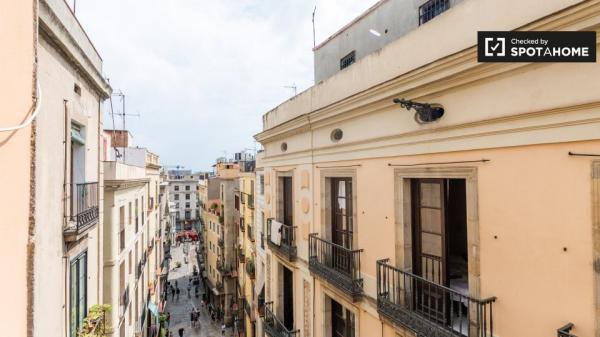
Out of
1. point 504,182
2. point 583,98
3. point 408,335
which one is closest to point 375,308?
point 408,335

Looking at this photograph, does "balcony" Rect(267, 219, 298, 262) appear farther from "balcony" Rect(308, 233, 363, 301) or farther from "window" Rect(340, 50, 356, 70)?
"window" Rect(340, 50, 356, 70)

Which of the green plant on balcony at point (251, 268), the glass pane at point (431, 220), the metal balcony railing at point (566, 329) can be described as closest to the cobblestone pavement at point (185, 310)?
the green plant on balcony at point (251, 268)

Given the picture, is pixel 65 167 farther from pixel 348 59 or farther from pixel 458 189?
pixel 348 59

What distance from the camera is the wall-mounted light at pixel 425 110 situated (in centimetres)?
561

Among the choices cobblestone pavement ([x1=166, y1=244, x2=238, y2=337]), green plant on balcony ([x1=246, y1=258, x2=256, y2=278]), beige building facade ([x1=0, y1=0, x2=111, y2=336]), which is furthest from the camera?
cobblestone pavement ([x1=166, y1=244, x2=238, y2=337])

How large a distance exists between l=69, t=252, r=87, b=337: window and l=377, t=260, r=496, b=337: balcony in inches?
267

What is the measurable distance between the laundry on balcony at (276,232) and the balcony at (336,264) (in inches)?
89.9

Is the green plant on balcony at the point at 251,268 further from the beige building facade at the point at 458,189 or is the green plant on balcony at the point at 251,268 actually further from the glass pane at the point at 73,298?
the glass pane at the point at 73,298

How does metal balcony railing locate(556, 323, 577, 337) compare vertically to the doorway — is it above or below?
above

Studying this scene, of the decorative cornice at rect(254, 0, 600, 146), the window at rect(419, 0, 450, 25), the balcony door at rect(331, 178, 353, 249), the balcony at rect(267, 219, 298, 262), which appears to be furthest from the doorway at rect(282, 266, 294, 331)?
the window at rect(419, 0, 450, 25)

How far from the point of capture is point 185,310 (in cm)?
3753

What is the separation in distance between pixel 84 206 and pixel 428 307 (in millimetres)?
7664

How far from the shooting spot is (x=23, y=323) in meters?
4.60

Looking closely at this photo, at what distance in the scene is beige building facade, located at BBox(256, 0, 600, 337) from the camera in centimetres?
388
